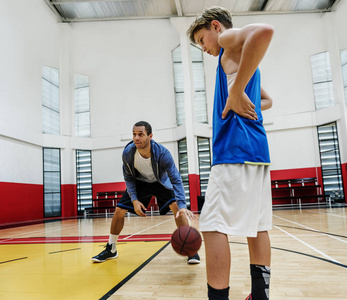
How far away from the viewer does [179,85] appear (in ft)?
36.0

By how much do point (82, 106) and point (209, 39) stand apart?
1098 centimetres

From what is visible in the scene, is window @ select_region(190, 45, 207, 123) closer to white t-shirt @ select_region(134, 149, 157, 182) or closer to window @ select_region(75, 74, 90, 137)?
window @ select_region(75, 74, 90, 137)

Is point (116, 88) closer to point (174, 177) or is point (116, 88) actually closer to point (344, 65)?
point (344, 65)

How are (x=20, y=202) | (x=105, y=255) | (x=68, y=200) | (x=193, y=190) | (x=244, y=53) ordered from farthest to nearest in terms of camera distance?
(x=68, y=200) < (x=193, y=190) < (x=20, y=202) < (x=105, y=255) < (x=244, y=53)

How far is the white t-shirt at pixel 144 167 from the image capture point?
8.96 ft

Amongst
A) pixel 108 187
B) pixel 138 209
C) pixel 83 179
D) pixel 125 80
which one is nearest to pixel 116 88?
pixel 125 80

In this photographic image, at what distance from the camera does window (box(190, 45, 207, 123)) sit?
1077 cm

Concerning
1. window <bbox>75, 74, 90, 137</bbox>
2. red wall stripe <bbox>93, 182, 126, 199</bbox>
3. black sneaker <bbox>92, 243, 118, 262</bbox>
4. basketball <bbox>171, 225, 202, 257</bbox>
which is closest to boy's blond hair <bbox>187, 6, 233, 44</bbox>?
basketball <bbox>171, 225, 202, 257</bbox>

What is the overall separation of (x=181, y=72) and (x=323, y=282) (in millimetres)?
9860

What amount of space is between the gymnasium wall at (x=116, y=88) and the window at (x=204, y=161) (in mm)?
538

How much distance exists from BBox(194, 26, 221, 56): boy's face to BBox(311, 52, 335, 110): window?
1015 cm

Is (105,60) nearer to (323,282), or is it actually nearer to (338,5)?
(338,5)

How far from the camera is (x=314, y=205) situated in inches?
372

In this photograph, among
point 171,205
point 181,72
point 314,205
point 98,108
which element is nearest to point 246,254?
point 171,205
